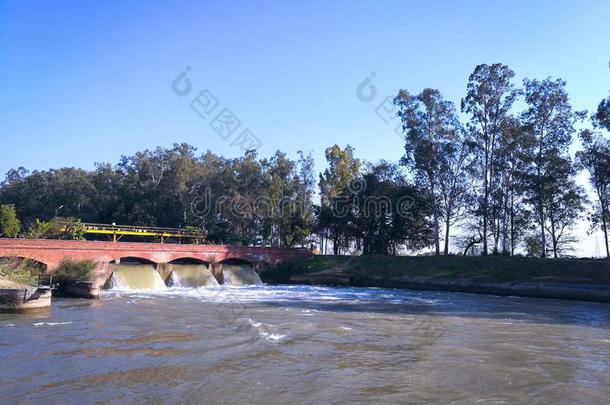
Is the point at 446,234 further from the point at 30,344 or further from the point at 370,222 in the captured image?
the point at 30,344

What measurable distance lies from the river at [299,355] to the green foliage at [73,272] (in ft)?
15.6

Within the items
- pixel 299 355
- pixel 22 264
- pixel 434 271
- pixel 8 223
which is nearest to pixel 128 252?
Result: pixel 22 264

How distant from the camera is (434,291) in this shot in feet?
135

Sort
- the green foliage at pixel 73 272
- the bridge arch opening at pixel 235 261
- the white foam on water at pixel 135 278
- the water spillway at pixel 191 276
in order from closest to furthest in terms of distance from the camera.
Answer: the green foliage at pixel 73 272 < the white foam on water at pixel 135 278 < the water spillway at pixel 191 276 < the bridge arch opening at pixel 235 261

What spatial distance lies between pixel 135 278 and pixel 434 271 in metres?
25.3

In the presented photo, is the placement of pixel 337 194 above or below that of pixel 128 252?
above

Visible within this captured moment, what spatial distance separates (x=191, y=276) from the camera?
145 feet

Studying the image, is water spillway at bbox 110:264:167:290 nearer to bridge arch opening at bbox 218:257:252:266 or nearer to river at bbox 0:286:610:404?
bridge arch opening at bbox 218:257:252:266

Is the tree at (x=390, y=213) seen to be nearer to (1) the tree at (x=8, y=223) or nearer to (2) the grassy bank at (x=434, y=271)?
(2) the grassy bank at (x=434, y=271)

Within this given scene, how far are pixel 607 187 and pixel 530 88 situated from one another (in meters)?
10.5

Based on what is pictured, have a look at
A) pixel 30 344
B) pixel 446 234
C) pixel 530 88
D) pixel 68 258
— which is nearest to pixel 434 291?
pixel 446 234

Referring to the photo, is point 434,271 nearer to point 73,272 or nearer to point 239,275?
point 239,275

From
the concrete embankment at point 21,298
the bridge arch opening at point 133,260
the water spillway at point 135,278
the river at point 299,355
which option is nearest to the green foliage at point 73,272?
the river at point 299,355

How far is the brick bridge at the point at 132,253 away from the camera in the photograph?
34719 millimetres
